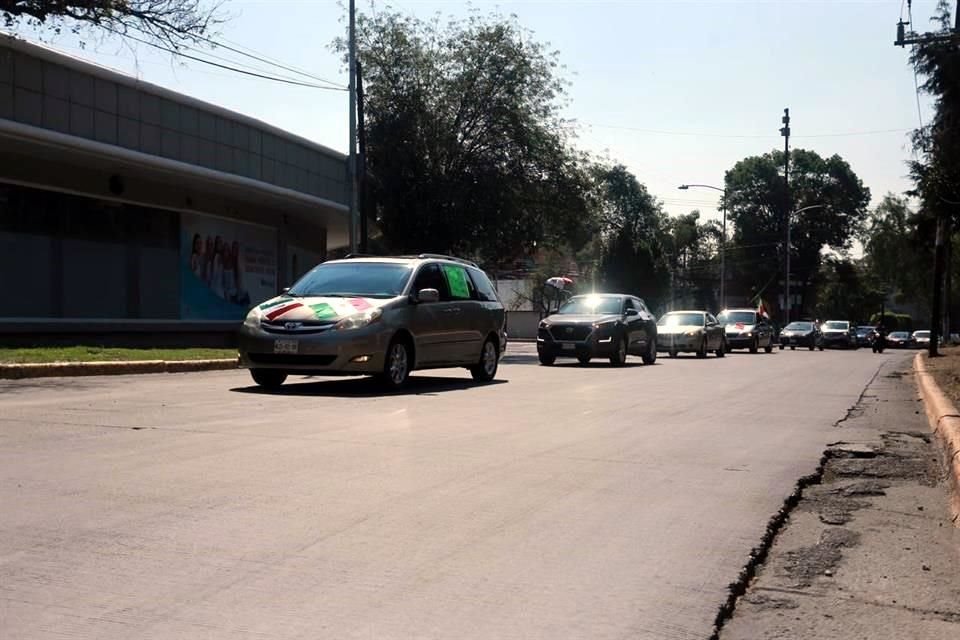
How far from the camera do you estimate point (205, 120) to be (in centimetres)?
2539

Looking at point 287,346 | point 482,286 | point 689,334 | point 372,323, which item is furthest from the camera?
point 689,334

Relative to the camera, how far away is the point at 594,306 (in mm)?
25531

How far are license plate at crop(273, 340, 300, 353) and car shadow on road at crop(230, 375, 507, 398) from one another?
20.5 inches

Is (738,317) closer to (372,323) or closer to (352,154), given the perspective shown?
(352,154)

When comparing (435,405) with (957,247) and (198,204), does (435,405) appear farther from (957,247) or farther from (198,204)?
(957,247)

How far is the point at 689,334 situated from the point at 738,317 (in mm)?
9520

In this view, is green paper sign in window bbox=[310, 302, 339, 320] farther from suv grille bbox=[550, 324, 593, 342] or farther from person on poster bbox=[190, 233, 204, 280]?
person on poster bbox=[190, 233, 204, 280]

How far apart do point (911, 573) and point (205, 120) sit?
75.0 ft

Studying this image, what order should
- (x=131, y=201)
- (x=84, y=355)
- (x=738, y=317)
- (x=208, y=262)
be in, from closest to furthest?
(x=84, y=355)
(x=131, y=201)
(x=208, y=262)
(x=738, y=317)

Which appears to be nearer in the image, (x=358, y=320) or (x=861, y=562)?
(x=861, y=562)

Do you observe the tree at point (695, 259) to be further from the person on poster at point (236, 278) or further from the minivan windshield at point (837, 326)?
the person on poster at point (236, 278)

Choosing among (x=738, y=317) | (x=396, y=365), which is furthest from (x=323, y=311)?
(x=738, y=317)

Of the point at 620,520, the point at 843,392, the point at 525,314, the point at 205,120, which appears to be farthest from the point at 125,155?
the point at 525,314

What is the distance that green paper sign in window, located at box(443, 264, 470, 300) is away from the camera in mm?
15438
